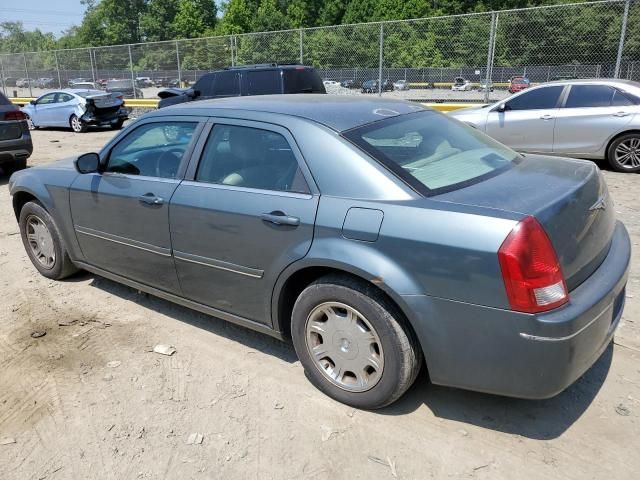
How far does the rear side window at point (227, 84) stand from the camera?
11570mm

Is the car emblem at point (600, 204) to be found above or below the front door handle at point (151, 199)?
above

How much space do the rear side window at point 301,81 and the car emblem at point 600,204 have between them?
8741 mm

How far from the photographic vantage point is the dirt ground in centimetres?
253

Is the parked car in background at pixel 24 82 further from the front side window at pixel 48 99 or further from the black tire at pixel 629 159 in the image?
the black tire at pixel 629 159

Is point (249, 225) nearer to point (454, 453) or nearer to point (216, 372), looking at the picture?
point (216, 372)

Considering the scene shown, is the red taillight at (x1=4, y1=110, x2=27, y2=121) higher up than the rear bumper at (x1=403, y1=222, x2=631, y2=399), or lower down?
higher up

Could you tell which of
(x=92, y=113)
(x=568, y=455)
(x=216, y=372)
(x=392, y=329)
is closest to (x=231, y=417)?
(x=216, y=372)

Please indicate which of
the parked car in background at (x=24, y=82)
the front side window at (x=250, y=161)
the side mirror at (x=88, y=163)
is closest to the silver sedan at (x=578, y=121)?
the front side window at (x=250, y=161)

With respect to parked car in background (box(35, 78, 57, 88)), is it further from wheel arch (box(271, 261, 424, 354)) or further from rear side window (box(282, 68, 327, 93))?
wheel arch (box(271, 261, 424, 354))

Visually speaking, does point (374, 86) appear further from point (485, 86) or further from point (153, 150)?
point (153, 150)

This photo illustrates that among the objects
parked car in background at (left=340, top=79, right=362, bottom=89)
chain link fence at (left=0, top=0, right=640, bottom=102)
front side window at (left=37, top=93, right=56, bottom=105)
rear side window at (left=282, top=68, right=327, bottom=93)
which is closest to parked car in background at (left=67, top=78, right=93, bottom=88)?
front side window at (left=37, top=93, right=56, bottom=105)

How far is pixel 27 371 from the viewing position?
3.45m

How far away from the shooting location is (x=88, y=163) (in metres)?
3.97

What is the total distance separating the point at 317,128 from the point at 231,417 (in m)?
1.66
